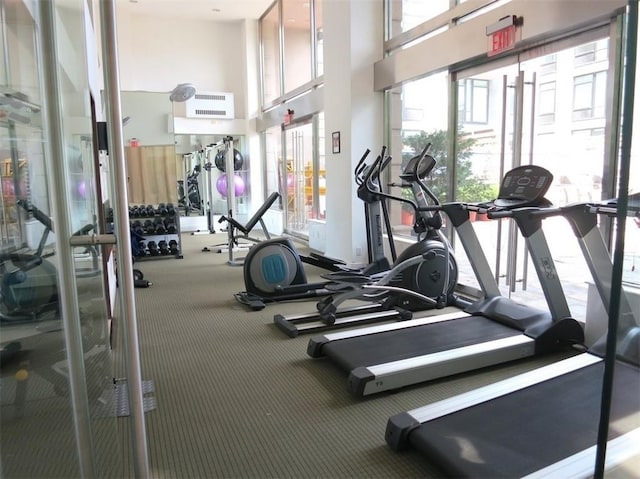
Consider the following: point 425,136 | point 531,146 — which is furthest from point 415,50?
point 531,146

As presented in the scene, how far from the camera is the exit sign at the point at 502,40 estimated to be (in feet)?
13.3

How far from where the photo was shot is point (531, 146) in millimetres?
4277

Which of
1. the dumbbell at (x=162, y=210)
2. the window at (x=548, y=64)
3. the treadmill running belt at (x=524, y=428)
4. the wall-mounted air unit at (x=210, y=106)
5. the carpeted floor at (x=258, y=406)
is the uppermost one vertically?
the wall-mounted air unit at (x=210, y=106)

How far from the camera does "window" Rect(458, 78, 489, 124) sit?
15.9ft

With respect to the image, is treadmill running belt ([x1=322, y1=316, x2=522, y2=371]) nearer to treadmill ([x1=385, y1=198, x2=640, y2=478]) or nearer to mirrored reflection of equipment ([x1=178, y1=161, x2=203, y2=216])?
treadmill ([x1=385, y1=198, x2=640, y2=478])

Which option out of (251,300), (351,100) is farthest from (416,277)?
(351,100)

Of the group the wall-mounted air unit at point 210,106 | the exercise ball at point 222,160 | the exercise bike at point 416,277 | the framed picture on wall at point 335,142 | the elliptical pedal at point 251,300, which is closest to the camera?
the exercise bike at point 416,277

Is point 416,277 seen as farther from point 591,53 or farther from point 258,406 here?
point 591,53

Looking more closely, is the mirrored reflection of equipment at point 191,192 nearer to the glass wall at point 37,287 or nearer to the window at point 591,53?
the window at point 591,53

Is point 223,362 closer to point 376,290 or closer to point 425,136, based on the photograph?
point 376,290

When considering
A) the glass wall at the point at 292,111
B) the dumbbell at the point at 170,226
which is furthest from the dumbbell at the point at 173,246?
the glass wall at the point at 292,111

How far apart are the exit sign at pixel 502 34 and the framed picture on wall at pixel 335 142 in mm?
2588

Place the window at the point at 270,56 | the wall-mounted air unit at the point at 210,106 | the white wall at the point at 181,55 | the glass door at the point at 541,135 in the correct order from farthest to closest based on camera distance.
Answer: the wall-mounted air unit at the point at 210,106
the white wall at the point at 181,55
the window at the point at 270,56
the glass door at the point at 541,135

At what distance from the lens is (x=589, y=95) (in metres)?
3.78
